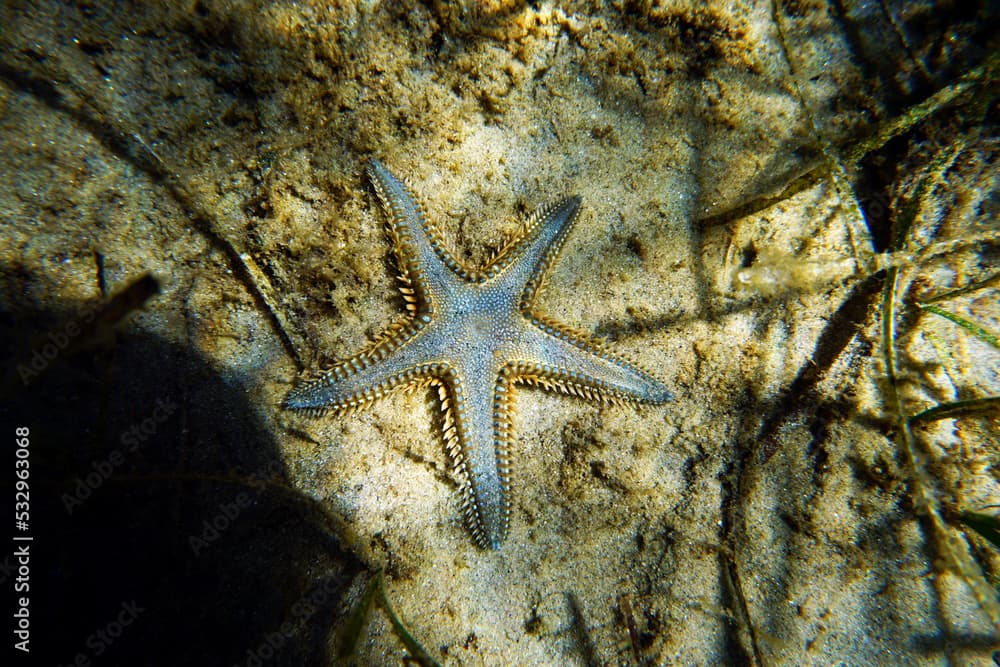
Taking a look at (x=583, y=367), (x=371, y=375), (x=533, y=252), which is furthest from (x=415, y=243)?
(x=583, y=367)

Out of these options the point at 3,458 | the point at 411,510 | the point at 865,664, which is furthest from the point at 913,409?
the point at 3,458

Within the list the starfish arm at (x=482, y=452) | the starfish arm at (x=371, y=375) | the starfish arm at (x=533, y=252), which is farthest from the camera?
the starfish arm at (x=533, y=252)

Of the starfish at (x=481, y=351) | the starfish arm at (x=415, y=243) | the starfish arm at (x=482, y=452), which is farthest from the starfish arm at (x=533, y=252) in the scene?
the starfish arm at (x=482, y=452)

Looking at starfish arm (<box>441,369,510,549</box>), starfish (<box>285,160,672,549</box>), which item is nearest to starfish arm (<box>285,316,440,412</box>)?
starfish (<box>285,160,672,549</box>)

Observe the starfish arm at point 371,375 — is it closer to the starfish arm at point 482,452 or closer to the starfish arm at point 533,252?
the starfish arm at point 482,452

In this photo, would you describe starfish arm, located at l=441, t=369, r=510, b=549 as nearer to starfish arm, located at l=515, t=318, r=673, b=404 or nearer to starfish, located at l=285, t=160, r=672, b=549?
starfish, located at l=285, t=160, r=672, b=549

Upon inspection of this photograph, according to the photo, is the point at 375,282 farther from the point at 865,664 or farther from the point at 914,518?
the point at 865,664

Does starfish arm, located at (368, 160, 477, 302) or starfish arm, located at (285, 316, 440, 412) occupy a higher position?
starfish arm, located at (368, 160, 477, 302)

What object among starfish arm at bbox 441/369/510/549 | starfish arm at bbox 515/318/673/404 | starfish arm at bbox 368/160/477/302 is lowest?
starfish arm at bbox 441/369/510/549
